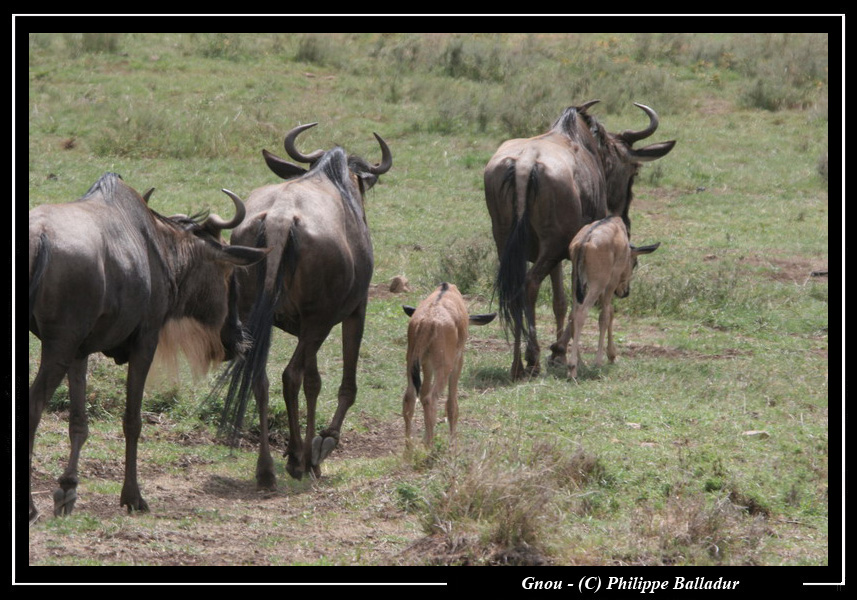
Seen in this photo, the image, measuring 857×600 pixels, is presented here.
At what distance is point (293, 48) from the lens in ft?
74.5

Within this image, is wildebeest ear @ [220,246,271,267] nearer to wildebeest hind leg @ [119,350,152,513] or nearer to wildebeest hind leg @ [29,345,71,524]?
wildebeest hind leg @ [119,350,152,513]

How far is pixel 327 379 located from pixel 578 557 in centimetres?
404

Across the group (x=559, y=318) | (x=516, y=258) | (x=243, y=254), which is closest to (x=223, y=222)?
(x=243, y=254)

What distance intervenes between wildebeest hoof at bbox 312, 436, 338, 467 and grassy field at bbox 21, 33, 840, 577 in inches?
7.3

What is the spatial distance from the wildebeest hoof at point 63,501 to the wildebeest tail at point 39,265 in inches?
45.8

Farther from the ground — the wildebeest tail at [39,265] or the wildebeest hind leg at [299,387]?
the wildebeest tail at [39,265]

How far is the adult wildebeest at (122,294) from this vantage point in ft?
17.7

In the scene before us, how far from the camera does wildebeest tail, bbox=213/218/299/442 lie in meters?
6.78

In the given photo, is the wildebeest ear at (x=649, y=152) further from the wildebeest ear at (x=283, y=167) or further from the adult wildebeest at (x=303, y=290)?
the adult wildebeest at (x=303, y=290)

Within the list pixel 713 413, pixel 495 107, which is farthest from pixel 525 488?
pixel 495 107

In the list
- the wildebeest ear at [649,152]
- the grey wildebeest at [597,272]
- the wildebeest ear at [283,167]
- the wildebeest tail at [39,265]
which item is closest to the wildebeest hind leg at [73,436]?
the wildebeest tail at [39,265]

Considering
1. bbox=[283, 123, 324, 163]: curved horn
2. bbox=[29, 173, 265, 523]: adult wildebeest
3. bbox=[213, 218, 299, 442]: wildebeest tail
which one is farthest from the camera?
bbox=[283, 123, 324, 163]: curved horn

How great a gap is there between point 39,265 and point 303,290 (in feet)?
6.62
